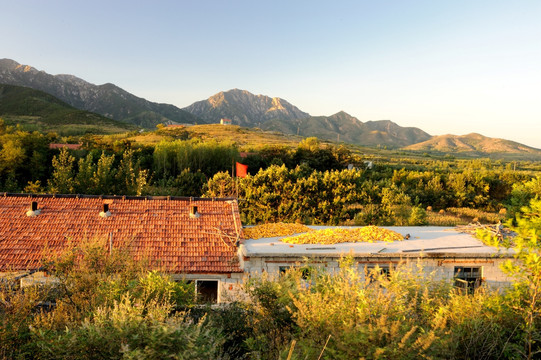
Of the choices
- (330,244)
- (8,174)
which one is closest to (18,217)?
(330,244)

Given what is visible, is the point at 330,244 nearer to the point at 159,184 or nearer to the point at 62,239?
the point at 62,239

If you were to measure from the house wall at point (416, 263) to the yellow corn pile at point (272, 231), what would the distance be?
2.16m

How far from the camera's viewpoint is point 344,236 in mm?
13156

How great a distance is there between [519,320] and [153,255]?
10.2 m

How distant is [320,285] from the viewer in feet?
21.5

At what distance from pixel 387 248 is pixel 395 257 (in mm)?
750

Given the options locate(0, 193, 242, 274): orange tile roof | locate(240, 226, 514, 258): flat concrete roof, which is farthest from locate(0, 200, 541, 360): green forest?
locate(0, 193, 242, 274): orange tile roof

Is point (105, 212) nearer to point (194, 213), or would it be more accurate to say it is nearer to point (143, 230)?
point (143, 230)

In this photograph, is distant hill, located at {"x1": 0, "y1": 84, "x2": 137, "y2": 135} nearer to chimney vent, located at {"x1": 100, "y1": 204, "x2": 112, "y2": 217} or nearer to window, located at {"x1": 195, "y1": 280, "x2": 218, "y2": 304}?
chimney vent, located at {"x1": 100, "y1": 204, "x2": 112, "y2": 217}

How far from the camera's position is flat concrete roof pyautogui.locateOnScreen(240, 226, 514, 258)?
36.6 feet

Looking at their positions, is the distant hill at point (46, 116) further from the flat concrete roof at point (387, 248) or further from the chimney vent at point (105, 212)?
the flat concrete roof at point (387, 248)

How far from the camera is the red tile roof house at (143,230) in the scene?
11406 millimetres

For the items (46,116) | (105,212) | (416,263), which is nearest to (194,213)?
(105,212)

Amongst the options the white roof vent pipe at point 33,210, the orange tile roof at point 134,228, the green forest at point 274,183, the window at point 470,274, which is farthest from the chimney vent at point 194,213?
the window at point 470,274
